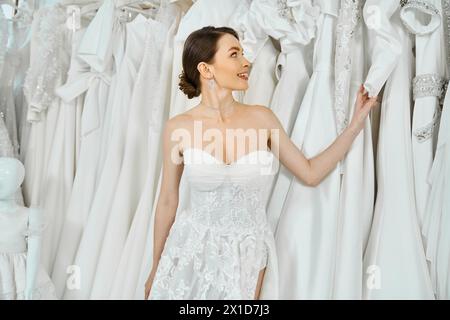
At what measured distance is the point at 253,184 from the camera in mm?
1049

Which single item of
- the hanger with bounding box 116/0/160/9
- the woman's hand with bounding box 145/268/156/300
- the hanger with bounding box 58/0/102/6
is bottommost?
the woman's hand with bounding box 145/268/156/300

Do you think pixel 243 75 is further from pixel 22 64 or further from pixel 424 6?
pixel 22 64

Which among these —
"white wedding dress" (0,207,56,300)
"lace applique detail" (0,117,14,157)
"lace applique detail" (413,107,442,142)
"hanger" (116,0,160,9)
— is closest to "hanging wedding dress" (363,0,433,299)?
"lace applique detail" (413,107,442,142)

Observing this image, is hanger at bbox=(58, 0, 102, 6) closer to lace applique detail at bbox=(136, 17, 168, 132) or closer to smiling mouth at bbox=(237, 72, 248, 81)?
lace applique detail at bbox=(136, 17, 168, 132)

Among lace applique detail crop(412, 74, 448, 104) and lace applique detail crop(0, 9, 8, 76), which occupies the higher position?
lace applique detail crop(0, 9, 8, 76)

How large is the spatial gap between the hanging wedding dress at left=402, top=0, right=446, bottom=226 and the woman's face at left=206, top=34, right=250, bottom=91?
1.06 feet

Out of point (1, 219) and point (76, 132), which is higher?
point (76, 132)

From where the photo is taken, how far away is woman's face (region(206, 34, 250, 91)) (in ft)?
3.54

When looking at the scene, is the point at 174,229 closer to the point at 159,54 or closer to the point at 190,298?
the point at 190,298

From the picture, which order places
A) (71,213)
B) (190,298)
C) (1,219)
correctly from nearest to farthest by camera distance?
1. (190,298)
2. (1,219)
3. (71,213)

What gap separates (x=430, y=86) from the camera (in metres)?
1.08

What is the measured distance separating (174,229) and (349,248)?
32cm
